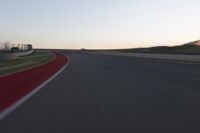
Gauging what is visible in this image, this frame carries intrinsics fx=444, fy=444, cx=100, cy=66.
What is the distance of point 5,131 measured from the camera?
7648mm

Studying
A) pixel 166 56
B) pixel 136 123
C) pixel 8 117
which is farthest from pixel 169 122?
pixel 166 56

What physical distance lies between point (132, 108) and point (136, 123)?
1957 millimetres

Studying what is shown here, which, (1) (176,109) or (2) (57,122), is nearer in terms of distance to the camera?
(2) (57,122)

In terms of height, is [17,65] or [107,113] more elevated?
[107,113]

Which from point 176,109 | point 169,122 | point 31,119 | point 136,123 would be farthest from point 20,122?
point 176,109

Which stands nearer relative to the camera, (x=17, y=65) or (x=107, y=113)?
(x=107, y=113)

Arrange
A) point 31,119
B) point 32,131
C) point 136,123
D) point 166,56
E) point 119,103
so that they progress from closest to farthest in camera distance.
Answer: point 32,131 → point 136,123 → point 31,119 → point 119,103 → point 166,56

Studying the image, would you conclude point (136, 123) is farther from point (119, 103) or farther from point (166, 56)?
point (166, 56)

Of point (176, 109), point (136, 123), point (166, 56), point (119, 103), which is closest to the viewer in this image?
point (136, 123)

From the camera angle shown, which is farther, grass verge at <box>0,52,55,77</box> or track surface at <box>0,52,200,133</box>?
grass verge at <box>0,52,55,77</box>

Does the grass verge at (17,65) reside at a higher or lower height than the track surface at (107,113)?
lower

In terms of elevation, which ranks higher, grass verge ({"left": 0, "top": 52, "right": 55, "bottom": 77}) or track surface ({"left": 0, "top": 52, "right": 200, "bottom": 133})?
track surface ({"left": 0, "top": 52, "right": 200, "bottom": 133})

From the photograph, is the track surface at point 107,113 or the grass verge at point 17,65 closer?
the track surface at point 107,113

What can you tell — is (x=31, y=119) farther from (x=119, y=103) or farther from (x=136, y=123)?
(x=119, y=103)
